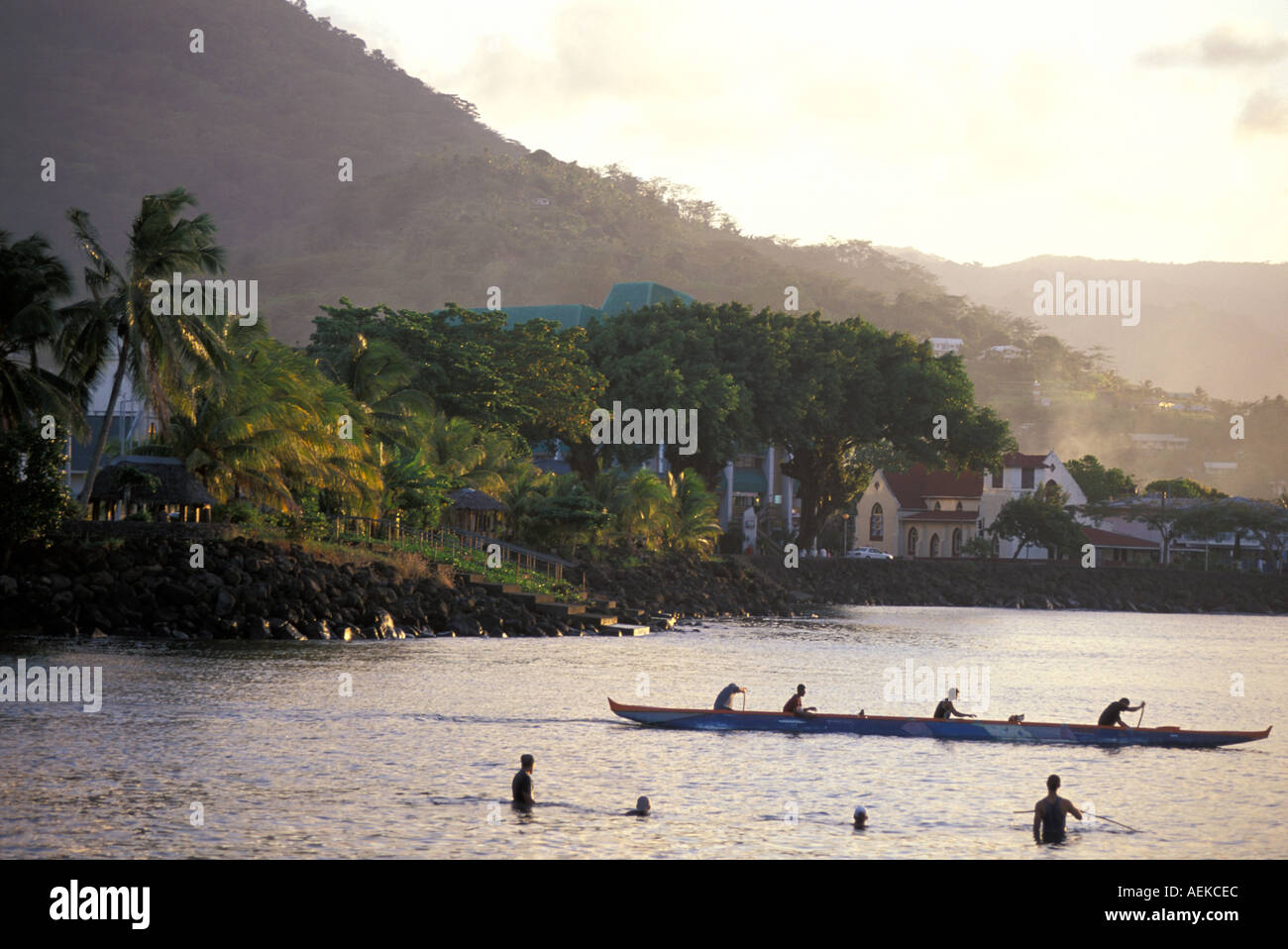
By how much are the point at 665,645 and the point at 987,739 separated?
21.6 metres

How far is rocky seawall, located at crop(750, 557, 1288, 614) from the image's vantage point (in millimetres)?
85562

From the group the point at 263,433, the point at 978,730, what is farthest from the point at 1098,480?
the point at 978,730

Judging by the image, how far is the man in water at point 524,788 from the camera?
65.3ft

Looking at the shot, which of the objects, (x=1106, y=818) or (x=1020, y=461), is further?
(x=1020, y=461)

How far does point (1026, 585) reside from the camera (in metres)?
92.1

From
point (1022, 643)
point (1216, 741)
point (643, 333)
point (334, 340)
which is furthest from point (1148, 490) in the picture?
point (1216, 741)

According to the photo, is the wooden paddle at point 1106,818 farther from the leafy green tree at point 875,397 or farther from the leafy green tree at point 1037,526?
the leafy green tree at point 1037,526

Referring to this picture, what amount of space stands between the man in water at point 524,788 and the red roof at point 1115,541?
303ft

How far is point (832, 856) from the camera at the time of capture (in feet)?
58.2

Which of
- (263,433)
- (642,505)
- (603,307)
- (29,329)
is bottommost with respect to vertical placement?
(642,505)

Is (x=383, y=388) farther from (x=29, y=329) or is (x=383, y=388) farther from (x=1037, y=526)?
(x=1037, y=526)

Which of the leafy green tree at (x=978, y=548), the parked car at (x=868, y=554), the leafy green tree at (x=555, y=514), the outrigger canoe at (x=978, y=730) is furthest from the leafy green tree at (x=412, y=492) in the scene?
the leafy green tree at (x=978, y=548)

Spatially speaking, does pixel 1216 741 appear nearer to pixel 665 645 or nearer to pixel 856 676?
pixel 856 676

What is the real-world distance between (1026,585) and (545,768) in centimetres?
7380
